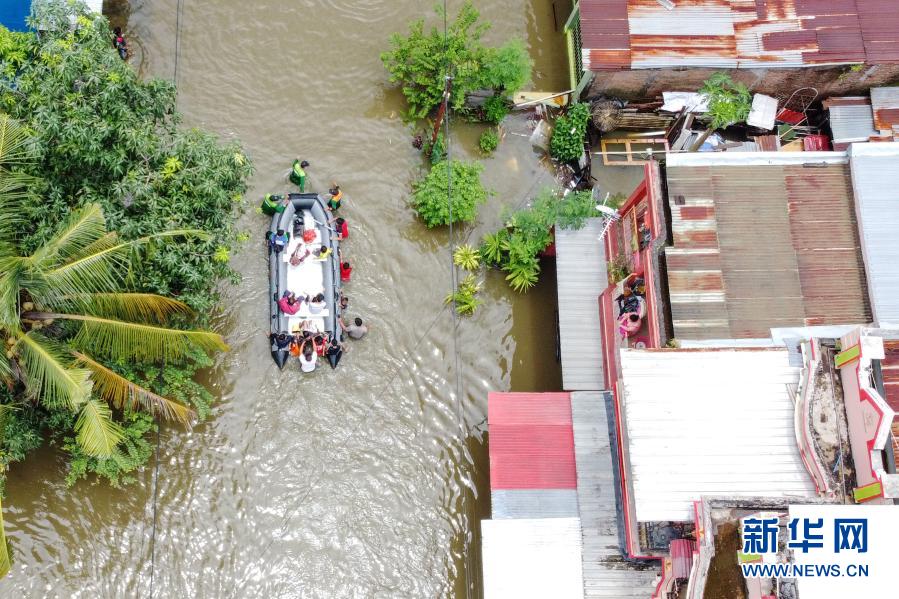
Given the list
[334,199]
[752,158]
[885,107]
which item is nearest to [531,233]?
[334,199]

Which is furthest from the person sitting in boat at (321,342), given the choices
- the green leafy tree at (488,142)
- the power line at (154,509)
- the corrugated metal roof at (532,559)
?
the green leafy tree at (488,142)

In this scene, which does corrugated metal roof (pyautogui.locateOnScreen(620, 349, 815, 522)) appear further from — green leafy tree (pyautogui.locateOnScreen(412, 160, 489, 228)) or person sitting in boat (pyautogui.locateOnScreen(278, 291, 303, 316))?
person sitting in boat (pyautogui.locateOnScreen(278, 291, 303, 316))

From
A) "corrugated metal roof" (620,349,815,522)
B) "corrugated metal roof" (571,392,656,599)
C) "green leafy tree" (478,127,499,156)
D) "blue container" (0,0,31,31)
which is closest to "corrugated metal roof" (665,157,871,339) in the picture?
"corrugated metal roof" (620,349,815,522)

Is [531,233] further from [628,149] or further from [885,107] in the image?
[885,107]

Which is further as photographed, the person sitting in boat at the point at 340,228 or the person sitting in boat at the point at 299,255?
the person sitting in boat at the point at 340,228

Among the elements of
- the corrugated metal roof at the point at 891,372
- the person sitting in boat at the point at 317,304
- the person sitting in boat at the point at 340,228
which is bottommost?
the corrugated metal roof at the point at 891,372

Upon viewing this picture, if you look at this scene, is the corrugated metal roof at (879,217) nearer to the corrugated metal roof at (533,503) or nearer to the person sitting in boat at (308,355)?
the corrugated metal roof at (533,503)
